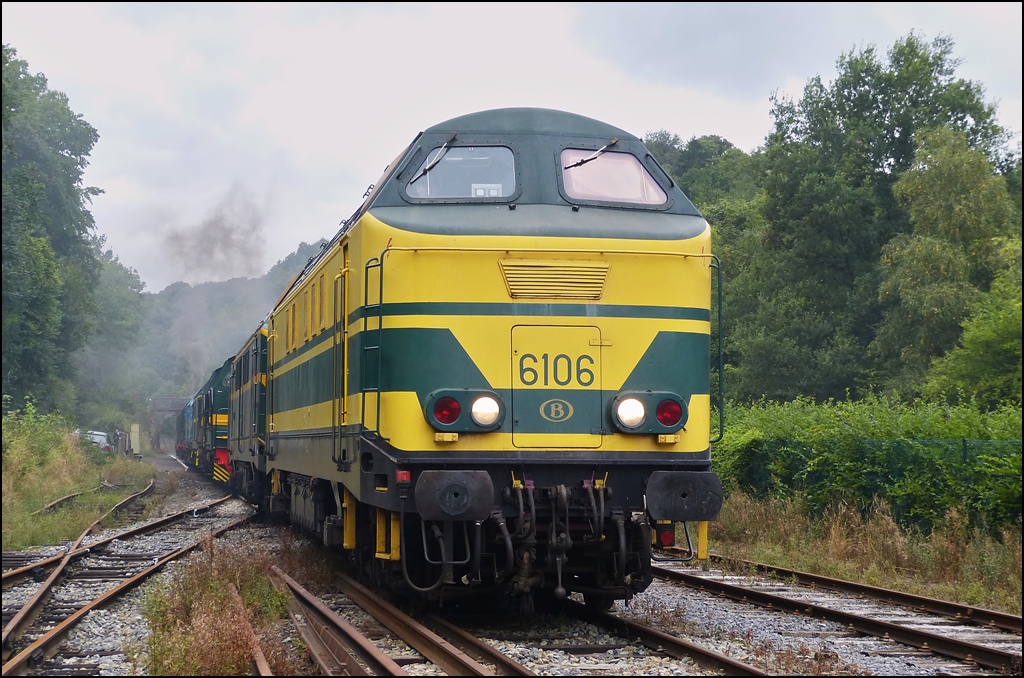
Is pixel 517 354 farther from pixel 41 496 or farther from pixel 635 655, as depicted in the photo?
pixel 41 496

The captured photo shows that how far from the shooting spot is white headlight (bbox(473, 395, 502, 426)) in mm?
7883

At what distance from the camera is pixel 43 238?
41.9m

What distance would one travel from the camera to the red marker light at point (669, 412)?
Answer: 816 cm

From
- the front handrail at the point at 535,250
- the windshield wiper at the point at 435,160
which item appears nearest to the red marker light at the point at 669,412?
the front handrail at the point at 535,250

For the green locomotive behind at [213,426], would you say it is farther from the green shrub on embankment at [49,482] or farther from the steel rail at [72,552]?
the steel rail at [72,552]

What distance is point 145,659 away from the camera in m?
7.45

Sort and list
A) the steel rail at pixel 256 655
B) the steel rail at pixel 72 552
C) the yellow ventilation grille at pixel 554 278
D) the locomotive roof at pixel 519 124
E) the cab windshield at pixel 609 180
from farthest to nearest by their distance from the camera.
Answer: the steel rail at pixel 72 552, the locomotive roof at pixel 519 124, the cab windshield at pixel 609 180, the yellow ventilation grille at pixel 554 278, the steel rail at pixel 256 655

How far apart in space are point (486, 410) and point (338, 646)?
1.96 m

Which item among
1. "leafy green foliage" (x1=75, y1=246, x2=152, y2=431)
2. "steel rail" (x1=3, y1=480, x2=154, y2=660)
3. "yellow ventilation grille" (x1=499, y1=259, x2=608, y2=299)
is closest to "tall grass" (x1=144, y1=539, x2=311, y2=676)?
"steel rail" (x1=3, y1=480, x2=154, y2=660)

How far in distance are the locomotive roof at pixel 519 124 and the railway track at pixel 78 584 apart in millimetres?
4917

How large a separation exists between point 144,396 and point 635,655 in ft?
257

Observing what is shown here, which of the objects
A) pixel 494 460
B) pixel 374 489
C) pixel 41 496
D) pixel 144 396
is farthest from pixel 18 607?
pixel 144 396

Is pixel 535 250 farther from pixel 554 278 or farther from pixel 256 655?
pixel 256 655

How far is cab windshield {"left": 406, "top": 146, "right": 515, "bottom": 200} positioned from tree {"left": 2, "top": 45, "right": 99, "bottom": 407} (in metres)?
29.1
